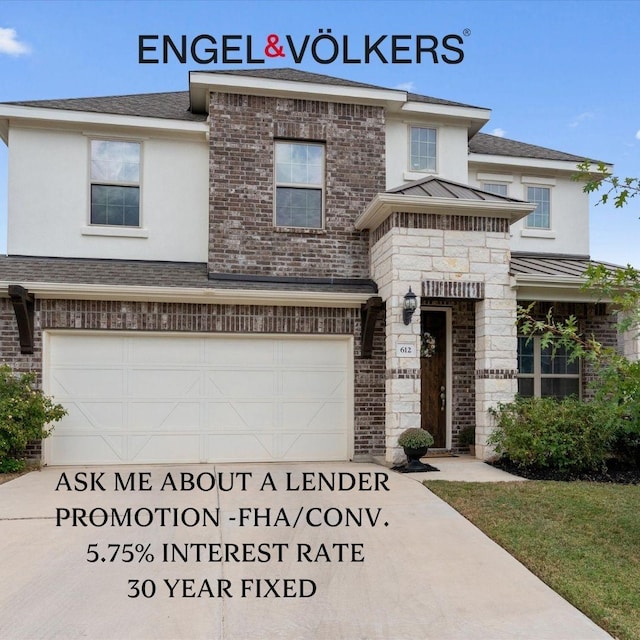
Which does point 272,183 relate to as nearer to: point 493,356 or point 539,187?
point 493,356

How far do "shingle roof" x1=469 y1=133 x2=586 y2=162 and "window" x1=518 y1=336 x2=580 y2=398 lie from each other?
13.5 ft

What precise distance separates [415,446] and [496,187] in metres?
6.55

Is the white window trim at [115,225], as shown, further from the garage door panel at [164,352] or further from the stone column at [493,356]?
the stone column at [493,356]

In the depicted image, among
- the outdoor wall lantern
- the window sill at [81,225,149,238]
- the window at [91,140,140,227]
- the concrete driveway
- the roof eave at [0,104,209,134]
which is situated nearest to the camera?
the concrete driveway

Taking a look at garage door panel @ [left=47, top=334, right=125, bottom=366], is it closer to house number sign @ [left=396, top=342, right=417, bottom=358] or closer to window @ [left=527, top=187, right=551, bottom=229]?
house number sign @ [left=396, top=342, right=417, bottom=358]

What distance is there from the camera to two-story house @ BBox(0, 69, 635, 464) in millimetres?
9469

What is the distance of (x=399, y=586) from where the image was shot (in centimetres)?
466

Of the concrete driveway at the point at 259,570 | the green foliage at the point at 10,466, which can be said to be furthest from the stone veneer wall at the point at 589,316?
the green foliage at the point at 10,466

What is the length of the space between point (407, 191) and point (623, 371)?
196 inches

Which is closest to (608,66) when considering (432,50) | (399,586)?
(432,50)

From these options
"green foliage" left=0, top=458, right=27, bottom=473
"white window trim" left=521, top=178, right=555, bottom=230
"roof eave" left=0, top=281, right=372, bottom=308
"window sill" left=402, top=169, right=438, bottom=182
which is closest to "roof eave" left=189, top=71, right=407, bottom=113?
"window sill" left=402, top=169, right=438, bottom=182

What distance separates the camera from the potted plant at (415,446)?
8.74 metres

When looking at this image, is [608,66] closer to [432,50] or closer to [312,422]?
[432,50]

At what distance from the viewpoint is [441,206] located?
938cm
